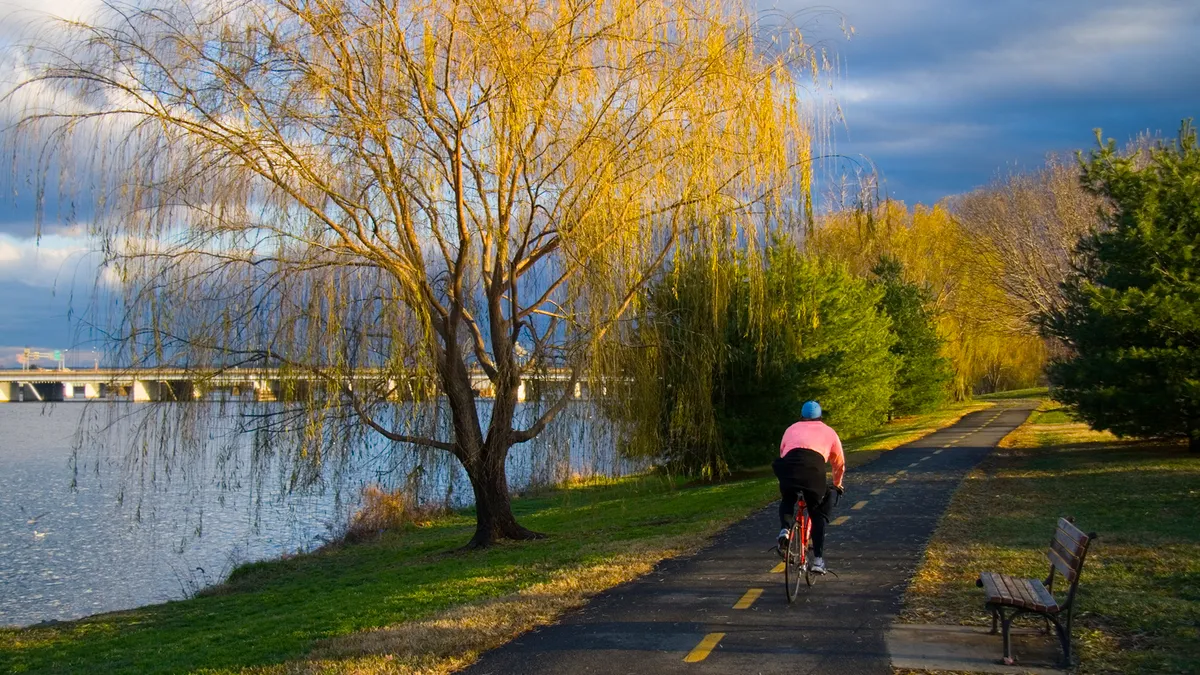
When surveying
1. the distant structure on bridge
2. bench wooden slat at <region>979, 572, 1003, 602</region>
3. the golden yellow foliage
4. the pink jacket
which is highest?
the golden yellow foliage

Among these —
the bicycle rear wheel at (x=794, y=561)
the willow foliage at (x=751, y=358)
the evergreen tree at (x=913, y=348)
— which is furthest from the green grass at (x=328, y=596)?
the evergreen tree at (x=913, y=348)

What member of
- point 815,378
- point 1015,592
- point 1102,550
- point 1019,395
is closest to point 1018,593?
point 1015,592

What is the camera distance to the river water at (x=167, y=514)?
13.3 m

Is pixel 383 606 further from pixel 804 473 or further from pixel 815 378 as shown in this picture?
pixel 815 378

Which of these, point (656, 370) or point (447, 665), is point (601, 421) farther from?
point (447, 665)

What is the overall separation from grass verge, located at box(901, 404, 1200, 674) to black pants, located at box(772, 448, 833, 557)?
3.38 ft

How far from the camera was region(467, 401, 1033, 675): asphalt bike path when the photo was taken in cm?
677

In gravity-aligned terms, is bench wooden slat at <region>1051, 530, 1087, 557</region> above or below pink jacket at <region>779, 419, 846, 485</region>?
below

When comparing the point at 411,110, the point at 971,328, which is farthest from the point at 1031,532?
the point at 971,328

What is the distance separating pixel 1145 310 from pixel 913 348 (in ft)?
91.3

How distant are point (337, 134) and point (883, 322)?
Result: 30.7m

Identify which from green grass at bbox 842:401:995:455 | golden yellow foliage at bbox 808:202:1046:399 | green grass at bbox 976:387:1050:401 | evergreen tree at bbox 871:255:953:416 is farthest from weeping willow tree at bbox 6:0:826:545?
green grass at bbox 976:387:1050:401

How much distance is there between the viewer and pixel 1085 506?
14695 mm

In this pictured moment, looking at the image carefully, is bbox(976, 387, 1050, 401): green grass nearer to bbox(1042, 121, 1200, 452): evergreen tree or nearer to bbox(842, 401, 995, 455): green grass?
bbox(842, 401, 995, 455): green grass
